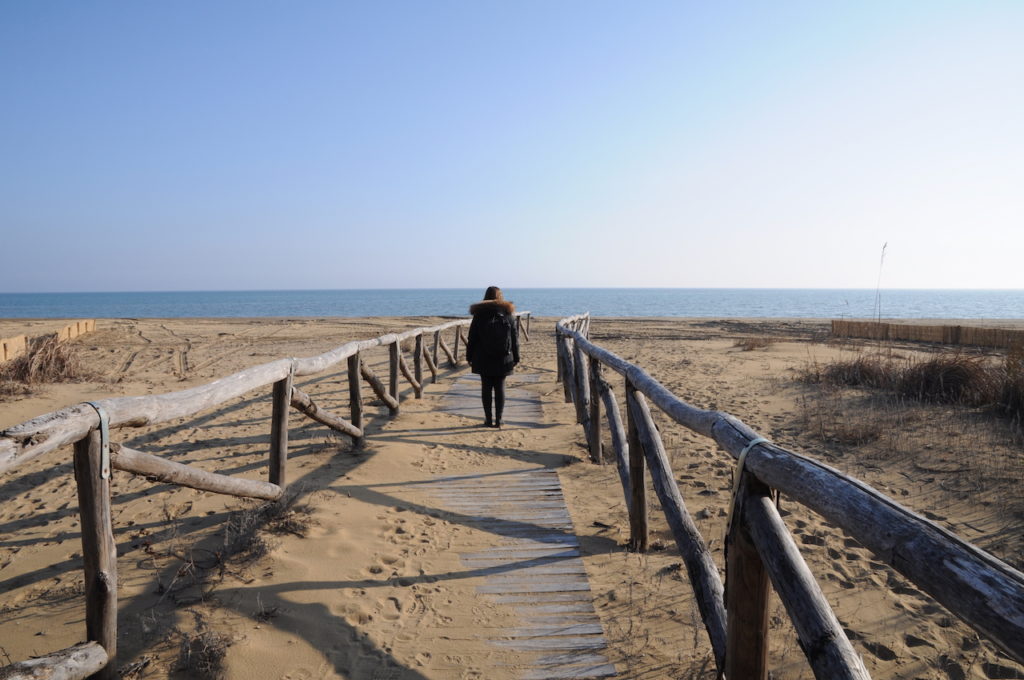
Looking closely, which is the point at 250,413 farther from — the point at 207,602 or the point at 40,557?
the point at 207,602

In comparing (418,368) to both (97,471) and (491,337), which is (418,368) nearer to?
(491,337)

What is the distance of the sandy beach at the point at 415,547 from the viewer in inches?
114

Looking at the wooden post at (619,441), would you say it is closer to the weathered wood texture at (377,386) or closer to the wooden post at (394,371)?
the weathered wood texture at (377,386)

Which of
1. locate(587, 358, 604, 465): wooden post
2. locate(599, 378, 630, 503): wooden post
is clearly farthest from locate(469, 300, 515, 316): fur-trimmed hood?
locate(599, 378, 630, 503): wooden post

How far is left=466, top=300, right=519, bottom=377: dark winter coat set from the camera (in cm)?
709

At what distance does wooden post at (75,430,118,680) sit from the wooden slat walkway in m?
1.69

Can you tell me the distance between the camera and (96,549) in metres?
2.40

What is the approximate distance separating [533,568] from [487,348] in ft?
12.0

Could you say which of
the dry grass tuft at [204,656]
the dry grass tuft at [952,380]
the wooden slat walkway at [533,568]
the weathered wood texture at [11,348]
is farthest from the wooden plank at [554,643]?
the weathered wood texture at [11,348]

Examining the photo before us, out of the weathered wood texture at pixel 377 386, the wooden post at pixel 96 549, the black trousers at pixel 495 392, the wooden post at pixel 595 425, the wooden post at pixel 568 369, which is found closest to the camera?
the wooden post at pixel 96 549

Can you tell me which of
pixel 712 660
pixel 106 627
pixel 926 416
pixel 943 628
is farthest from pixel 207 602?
pixel 926 416

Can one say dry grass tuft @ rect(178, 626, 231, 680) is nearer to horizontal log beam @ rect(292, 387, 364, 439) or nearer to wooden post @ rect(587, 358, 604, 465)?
horizontal log beam @ rect(292, 387, 364, 439)

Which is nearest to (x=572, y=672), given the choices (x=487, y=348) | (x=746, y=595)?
(x=746, y=595)

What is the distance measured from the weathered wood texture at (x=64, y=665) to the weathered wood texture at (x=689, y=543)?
264cm
